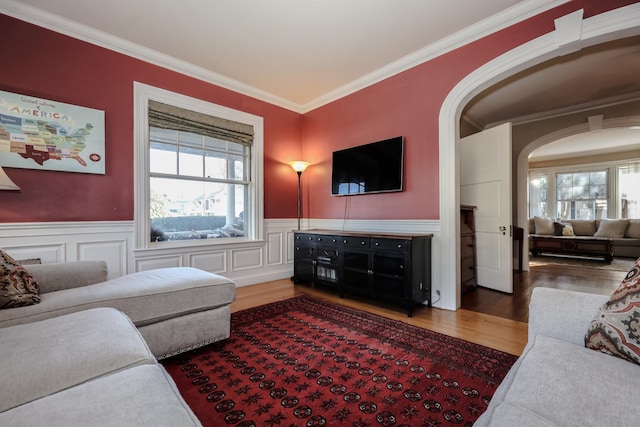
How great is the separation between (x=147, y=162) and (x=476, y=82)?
11.5 ft

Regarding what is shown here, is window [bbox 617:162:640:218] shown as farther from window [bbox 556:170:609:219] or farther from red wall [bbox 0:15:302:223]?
red wall [bbox 0:15:302:223]

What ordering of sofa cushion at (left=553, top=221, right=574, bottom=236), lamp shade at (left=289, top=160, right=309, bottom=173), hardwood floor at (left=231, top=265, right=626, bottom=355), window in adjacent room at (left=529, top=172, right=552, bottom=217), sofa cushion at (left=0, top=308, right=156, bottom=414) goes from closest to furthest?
sofa cushion at (left=0, top=308, right=156, bottom=414) < hardwood floor at (left=231, top=265, right=626, bottom=355) < lamp shade at (left=289, top=160, right=309, bottom=173) < sofa cushion at (left=553, top=221, right=574, bottom=236) < window in adjacent room at (left=529, top=172, right=552, bottom=217)

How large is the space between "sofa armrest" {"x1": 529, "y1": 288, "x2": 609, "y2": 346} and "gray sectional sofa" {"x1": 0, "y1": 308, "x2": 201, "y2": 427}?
1378 millimetres

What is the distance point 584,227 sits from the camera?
6.80 meters

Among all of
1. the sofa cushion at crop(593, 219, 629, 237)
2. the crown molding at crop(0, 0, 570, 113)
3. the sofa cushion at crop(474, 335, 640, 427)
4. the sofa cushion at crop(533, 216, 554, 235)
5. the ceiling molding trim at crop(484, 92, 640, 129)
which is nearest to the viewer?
the sofa cushion at crop(474, 335, 640, 427)

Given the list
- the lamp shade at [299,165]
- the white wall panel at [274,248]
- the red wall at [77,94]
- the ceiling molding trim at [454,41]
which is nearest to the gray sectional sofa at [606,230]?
the ceiling molding trim at [454,41]

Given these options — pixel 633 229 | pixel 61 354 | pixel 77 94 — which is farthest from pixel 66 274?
pixel 633 229

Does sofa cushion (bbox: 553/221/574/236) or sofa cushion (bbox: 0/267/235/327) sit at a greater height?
sofa cushion (bbox: 553/221/574/236)

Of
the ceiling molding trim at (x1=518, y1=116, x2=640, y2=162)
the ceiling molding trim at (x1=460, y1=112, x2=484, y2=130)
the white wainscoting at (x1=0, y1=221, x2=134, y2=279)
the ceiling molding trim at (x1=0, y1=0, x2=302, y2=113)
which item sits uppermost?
the ceiling molding trim at (x1=0, y1=0, x2=302, y2=113)

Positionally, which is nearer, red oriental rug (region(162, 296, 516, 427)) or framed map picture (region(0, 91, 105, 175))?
red oriental rug (region(162, 296, 516, 427))

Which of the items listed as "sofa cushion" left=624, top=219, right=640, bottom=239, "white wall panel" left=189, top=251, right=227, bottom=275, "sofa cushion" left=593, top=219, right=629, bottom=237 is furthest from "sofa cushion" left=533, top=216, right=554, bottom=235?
"white wall panel" left=189, top=251, right=227, bottom=275

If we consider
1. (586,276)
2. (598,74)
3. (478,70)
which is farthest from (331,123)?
(586,276)

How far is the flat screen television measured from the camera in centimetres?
331

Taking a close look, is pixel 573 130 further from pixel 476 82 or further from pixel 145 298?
pixel 145 298
